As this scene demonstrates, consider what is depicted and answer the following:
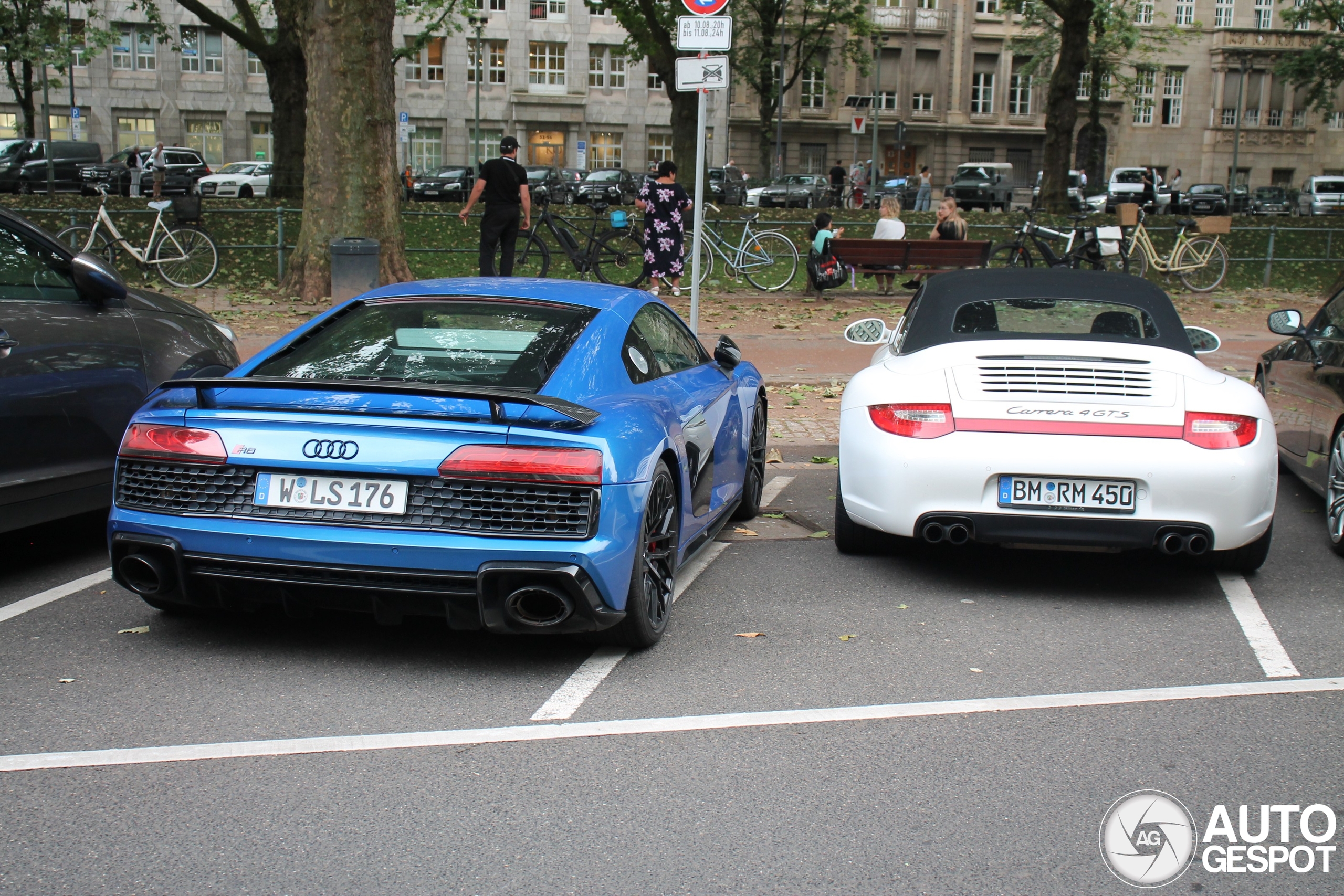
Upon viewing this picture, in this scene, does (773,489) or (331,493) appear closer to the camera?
(331,493)

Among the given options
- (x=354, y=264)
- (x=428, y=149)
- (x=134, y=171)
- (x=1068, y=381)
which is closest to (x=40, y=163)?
(x=134, y=171)

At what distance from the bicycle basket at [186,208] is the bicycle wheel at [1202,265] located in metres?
14.3

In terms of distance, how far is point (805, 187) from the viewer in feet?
158

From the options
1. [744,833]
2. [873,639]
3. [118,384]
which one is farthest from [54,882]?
[118,384]

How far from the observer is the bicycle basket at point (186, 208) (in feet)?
55.1

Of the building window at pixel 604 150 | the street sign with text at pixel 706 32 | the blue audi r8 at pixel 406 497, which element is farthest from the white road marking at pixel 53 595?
the building window at pixel 604 150

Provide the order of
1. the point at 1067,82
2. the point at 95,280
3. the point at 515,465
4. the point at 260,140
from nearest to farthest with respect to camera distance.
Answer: the point at 515,465 → the point at 95,280 → the point at 1067,82 → the point at 260,140

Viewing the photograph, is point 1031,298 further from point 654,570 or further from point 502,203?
point 502,203

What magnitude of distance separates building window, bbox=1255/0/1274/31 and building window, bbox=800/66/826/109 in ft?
78.8

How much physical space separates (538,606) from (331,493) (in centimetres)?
76

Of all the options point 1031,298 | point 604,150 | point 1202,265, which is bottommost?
point 1202,265

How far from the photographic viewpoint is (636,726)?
3996 mm

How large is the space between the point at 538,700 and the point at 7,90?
6484cm

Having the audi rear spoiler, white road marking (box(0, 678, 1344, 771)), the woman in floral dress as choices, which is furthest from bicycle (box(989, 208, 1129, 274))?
the audi rear spoiler
